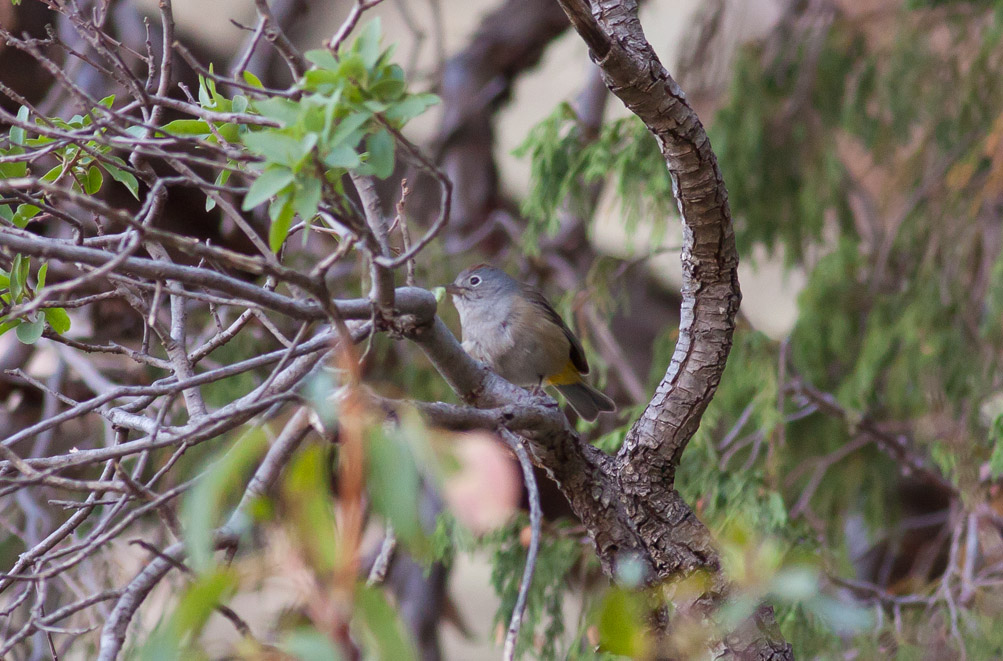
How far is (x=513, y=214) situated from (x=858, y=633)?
448 centimetres

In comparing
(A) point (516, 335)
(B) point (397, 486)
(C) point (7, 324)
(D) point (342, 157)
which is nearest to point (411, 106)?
(D) point (342, 157)

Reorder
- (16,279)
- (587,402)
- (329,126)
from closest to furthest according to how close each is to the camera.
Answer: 1. (329,126)
2. (16,279)
3. (587,402)

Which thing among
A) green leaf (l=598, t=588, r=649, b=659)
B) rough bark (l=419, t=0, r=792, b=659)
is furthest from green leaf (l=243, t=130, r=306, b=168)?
green leaf (l=598, t=588, r=649, b=659)

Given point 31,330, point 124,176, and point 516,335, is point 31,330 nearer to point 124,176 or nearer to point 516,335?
point 124,176

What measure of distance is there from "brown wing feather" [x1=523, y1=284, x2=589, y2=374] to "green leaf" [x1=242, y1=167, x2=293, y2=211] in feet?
9.14

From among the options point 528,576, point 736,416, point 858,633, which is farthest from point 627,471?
point 736,416

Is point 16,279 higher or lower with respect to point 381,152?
lower

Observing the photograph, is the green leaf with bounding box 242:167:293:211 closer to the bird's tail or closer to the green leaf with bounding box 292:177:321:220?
the green leaf with bounding box 292:177:321:220

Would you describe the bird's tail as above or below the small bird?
below

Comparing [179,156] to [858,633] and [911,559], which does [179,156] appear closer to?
[858,633]

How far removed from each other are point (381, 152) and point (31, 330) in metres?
1.08

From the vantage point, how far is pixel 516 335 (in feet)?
14.1

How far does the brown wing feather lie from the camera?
13.8 ft

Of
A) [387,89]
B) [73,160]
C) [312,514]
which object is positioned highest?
[387,89]
